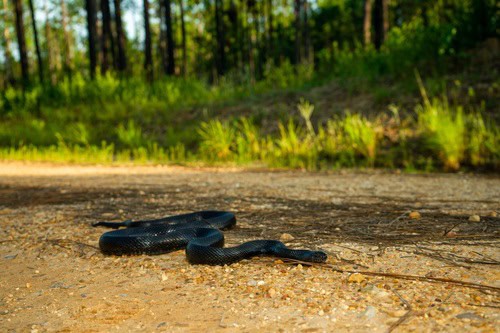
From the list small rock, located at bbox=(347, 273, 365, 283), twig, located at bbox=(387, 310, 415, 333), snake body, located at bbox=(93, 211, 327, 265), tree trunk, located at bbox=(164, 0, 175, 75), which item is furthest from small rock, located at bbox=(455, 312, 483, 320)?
tree trunk, located at bbox=(164, 0, 175, 75)

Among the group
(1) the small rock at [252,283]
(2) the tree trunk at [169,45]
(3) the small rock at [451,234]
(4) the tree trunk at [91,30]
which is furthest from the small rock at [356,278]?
(4) the tree trunk at [91,30]

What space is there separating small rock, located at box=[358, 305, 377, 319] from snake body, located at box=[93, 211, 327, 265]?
2.38 ft

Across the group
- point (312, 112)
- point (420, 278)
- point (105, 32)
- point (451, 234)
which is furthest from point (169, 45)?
point (420, 278)

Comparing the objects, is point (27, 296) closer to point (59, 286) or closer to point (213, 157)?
point (59, 286)

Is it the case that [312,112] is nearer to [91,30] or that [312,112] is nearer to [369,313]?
[369,313]

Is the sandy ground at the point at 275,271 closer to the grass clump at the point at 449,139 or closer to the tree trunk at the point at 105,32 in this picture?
the grass clump at the point at 449,139

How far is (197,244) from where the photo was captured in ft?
10.3

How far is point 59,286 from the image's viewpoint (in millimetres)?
2744

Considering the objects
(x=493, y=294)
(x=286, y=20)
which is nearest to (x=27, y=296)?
(x=493, y=294)

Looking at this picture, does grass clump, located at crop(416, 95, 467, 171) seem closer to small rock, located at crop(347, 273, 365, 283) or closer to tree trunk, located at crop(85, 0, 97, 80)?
small rock, located at crop(347, 273, 365, 283)

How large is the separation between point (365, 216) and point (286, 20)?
47217 mm

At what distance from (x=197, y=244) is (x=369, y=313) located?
4.30 ft

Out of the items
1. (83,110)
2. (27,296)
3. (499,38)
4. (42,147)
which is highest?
(499,38)

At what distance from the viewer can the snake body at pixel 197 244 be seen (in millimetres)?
3041
